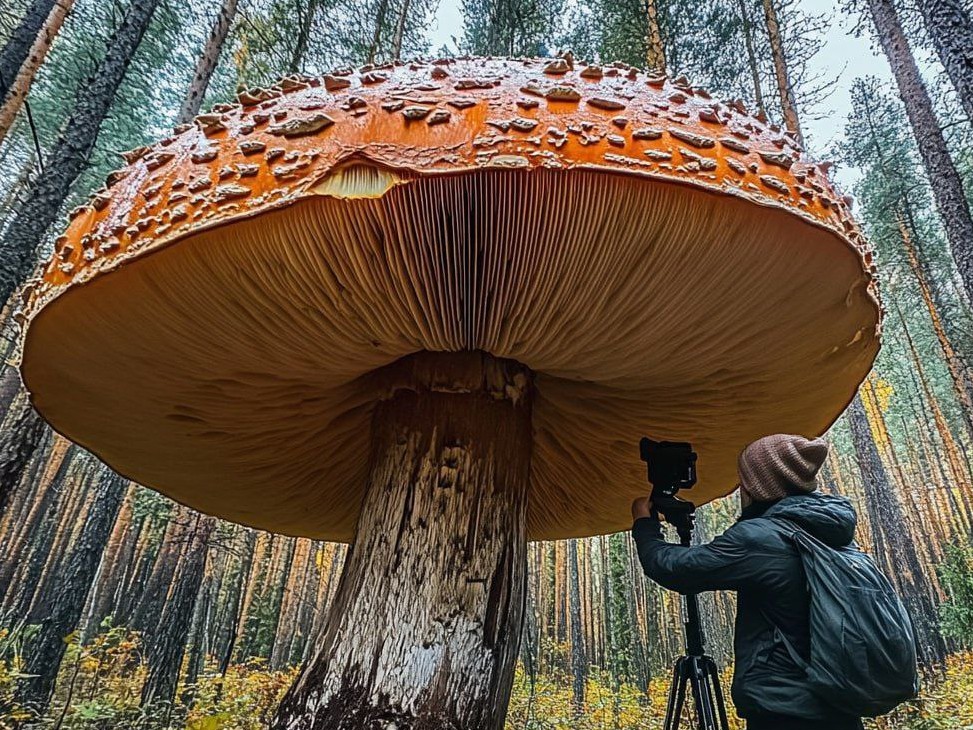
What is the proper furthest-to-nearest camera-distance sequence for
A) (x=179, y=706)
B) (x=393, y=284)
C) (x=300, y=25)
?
(x=300, y=25) < (x=179, y=706) < (x=393, y=284)

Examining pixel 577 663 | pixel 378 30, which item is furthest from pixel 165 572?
pixel 577 663

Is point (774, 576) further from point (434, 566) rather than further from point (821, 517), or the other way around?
point (434, 566)

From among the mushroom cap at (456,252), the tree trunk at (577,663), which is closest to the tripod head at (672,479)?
the mushroom cap at (456,252)

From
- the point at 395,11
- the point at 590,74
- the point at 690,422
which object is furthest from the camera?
the point at 395,11

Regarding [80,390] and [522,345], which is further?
[80,390]

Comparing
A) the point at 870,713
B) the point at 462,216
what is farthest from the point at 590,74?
the point at 870,713

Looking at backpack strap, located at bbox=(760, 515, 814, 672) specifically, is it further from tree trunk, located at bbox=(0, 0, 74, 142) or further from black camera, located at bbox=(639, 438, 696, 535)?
tree trunk, located at bbox=(0, 0, 74, 142)

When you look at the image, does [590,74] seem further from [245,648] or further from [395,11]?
[245,648]

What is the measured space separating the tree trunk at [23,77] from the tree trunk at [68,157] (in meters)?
0.84

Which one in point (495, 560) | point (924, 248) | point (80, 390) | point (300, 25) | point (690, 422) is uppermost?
point (924, 248)

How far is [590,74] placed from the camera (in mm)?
1719

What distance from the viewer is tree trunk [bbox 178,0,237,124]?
838 centimetres

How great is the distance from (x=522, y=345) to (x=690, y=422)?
1.09m

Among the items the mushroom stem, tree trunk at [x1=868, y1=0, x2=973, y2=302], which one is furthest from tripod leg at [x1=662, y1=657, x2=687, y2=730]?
tree trunk at [x1=868, y1=0, x2=973, y2=302]
